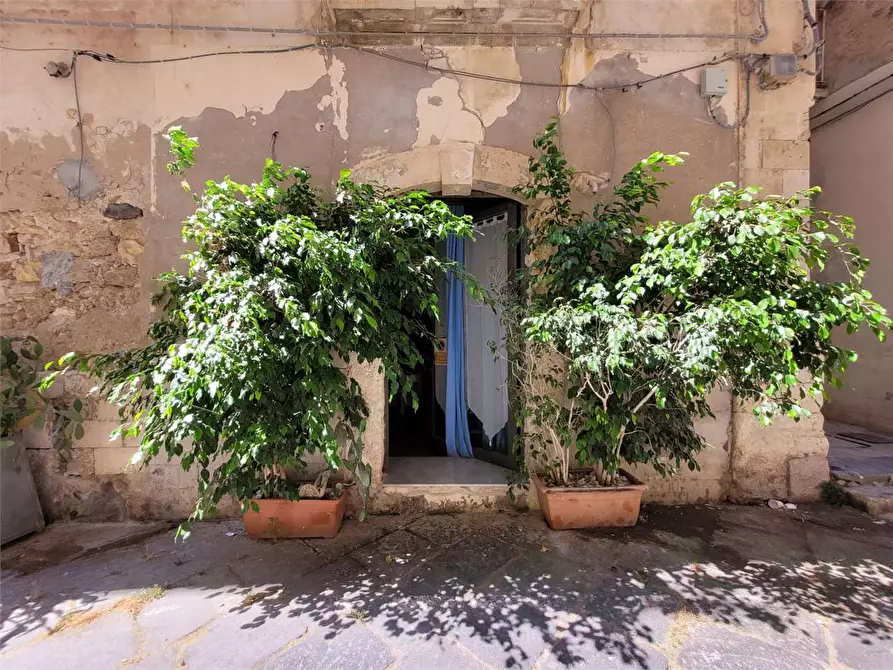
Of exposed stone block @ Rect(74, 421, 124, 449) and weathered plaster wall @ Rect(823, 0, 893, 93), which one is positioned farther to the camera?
weathered plaster wall @ Rect(823, 0, 893, 93)

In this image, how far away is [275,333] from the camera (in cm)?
221

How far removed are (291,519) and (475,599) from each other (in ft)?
4.38

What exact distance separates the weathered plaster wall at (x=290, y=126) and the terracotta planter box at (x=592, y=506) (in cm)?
113

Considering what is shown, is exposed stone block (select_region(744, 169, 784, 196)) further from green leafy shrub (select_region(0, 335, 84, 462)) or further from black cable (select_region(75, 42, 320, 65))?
green leafy shrub (select_region(0, 335, 84, 462))

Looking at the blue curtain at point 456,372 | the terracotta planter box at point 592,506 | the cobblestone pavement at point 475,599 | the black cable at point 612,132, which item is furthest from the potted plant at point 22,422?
the black cable at point 612,132

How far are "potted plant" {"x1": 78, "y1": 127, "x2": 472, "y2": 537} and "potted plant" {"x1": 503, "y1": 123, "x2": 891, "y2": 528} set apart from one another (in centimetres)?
82

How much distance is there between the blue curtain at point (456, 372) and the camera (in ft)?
13.6

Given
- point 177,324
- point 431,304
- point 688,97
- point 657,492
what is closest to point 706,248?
point 431,304

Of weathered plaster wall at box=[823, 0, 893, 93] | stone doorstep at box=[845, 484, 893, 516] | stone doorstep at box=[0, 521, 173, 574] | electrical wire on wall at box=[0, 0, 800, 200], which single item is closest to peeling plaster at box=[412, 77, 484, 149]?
electrical wire on wall at box=[0, 0, 800, 200]

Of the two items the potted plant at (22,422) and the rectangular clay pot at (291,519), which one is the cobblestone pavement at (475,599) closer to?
the rectangular clay pot at (291,519)

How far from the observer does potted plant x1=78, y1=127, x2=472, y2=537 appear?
6.66 feet

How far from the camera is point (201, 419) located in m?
2.08

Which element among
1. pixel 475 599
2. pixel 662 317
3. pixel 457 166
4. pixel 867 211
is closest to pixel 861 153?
pixel 867 211

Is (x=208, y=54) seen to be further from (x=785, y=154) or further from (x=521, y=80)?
(x=785, y=154)
